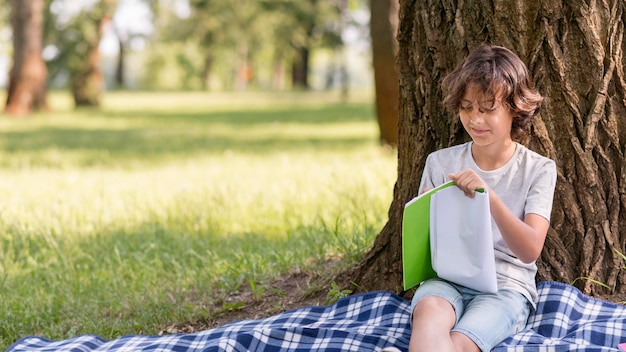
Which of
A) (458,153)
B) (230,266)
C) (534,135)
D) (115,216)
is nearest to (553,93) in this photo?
(534,135)

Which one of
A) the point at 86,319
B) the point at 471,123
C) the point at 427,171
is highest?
the point at 471,123

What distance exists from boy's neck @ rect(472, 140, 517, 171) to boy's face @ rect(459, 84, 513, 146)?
0.11 meters

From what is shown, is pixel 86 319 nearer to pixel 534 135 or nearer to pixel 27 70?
pixel 534 135

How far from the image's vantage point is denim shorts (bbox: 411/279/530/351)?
2746 mm

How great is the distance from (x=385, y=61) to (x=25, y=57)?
1209cm

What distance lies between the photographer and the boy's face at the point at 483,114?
2.89 m

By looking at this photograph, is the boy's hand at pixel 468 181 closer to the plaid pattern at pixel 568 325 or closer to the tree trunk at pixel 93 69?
the plaid pattern at pixel 568 325

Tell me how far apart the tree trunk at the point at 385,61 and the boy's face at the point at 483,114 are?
261 inches

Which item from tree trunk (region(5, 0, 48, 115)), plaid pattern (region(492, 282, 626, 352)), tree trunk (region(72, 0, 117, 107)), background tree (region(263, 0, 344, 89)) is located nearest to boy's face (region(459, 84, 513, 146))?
plaid pattern (region(492, 282, 626, 352))

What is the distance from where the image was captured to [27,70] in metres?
19.1

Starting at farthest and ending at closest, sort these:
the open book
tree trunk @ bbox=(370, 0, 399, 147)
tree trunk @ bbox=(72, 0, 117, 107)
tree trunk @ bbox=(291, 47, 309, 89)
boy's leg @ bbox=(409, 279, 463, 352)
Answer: tree trunk @ bbox=(291, 47, 309, 89)
tree trunk @ bbox=(72, 0, 117, 107)
tree trunk @ bbox=(370, 0, 399, 147)
the open book
boy's leg @ bbox=(409, 279, 463, 352)

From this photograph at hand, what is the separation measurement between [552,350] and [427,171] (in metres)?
0.83

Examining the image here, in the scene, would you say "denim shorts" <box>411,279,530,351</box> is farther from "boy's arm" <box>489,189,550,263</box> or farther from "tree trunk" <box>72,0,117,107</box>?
"tree trunk" <box>72,0,117,107</box>

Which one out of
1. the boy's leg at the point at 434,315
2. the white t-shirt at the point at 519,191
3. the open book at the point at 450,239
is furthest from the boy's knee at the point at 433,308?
the white t-shirt at the point at 519,191
